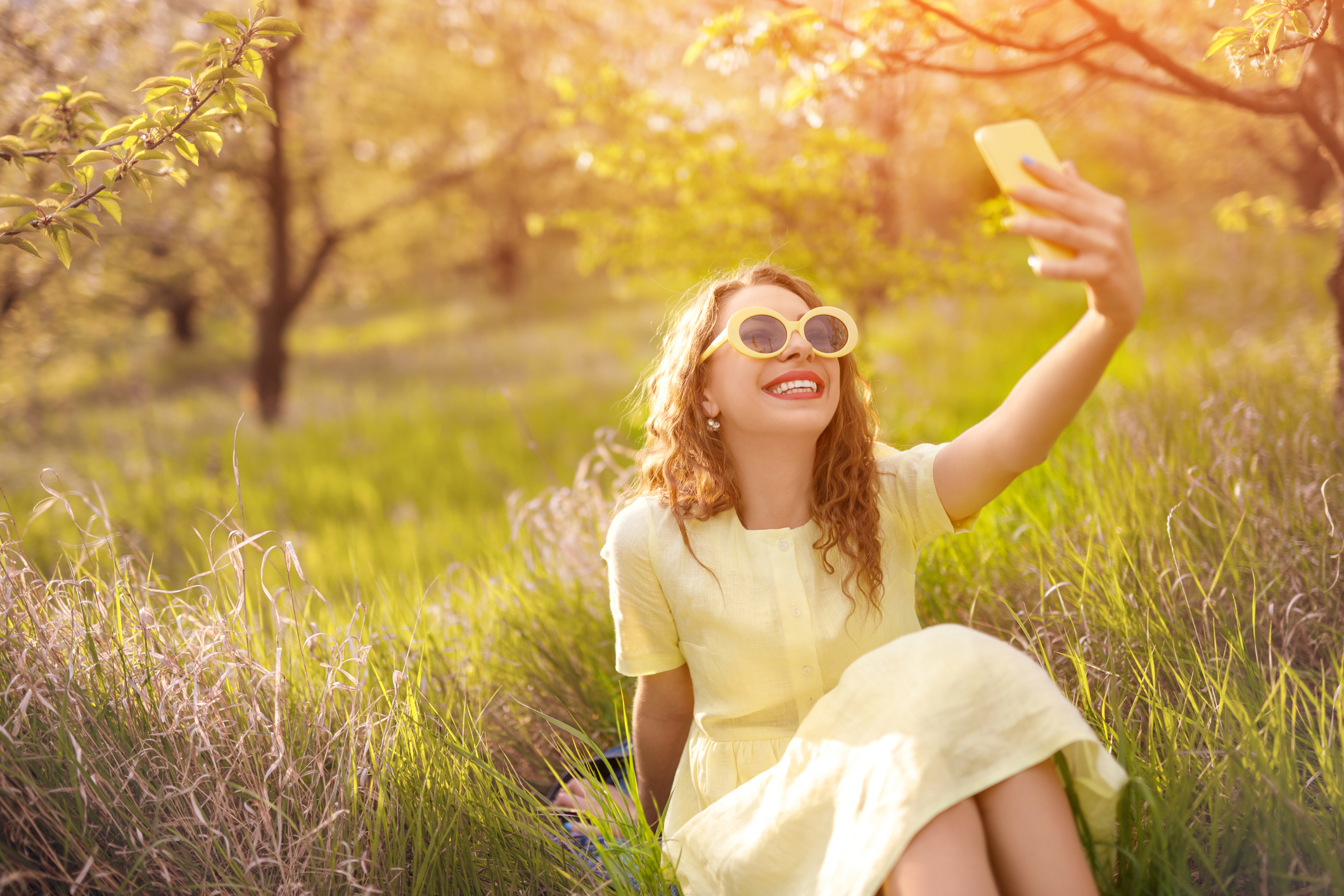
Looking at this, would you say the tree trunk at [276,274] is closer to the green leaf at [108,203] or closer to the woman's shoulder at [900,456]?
the green leaf at [108,203]

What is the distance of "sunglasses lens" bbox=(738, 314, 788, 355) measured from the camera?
6.16 feet

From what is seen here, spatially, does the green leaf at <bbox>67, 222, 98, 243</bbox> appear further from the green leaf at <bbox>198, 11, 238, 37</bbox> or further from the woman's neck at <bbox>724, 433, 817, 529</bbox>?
the woman's neck at <bbox>724, 433, 817, 529</bbox>

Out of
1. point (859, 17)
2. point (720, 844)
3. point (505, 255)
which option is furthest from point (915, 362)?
point (505, 255)

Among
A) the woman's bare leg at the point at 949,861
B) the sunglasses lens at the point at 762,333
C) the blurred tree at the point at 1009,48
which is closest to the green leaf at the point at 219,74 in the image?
the sunglasses lens at the point at 762,333

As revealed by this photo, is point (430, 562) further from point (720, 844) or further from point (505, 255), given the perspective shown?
point (505, 255)

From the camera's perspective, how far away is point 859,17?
9.10ft

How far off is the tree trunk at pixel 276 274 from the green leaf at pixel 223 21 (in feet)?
24.8

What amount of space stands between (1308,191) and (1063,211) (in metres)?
9.45

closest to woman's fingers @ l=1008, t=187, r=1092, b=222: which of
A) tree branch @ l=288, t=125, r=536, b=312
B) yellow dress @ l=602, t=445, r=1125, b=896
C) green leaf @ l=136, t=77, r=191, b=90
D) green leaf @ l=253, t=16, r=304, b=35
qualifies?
yellow dress @ l=602, t=445, r=1125, b=896

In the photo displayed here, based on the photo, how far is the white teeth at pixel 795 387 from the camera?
Result: 6.18ft

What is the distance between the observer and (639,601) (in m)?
2.02

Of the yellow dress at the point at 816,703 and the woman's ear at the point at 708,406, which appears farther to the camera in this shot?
the woman's ear at the point at 708,406

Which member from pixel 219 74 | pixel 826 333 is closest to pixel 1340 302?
pixel 826 333

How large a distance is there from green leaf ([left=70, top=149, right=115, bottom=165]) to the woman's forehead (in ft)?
4.47
